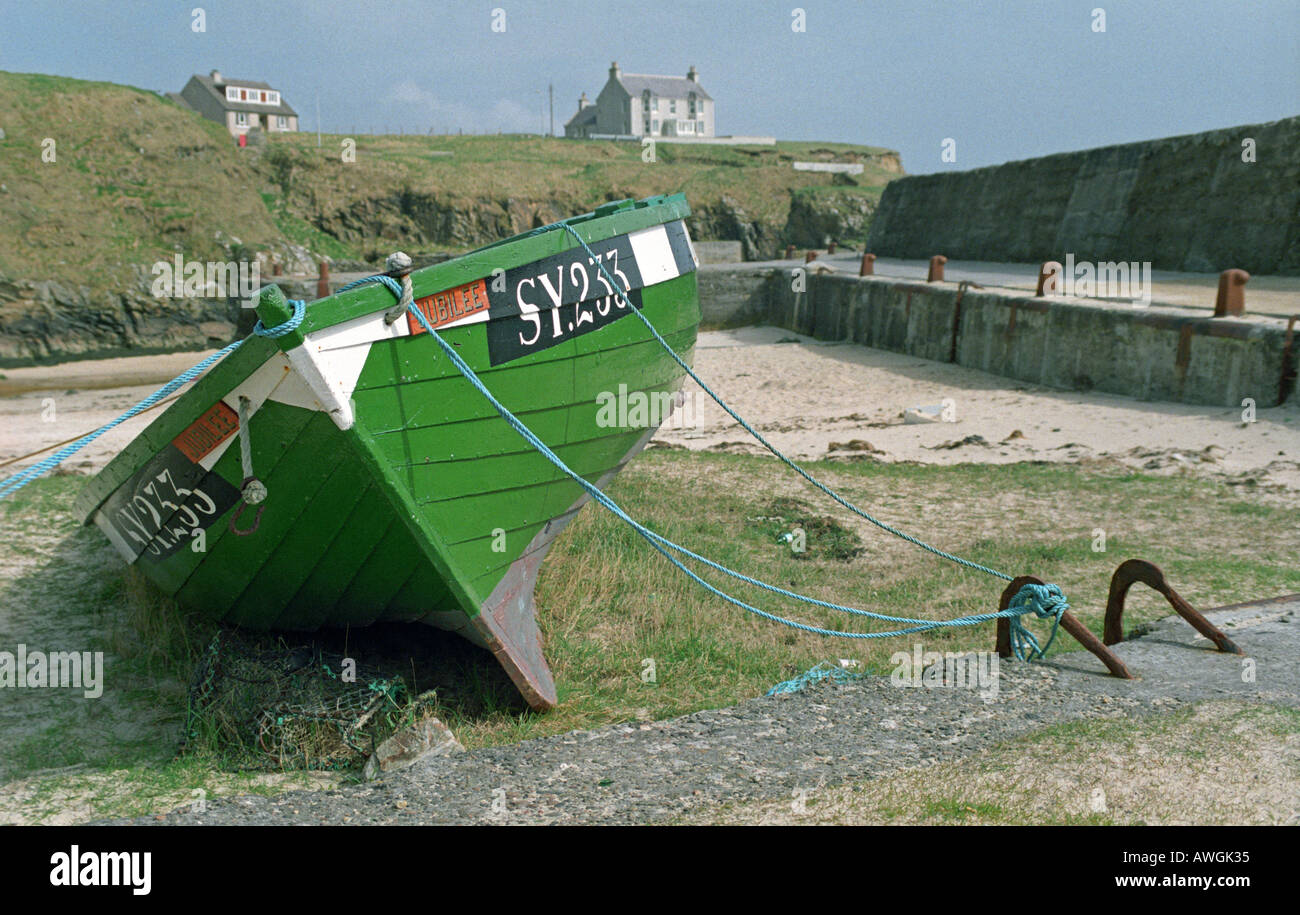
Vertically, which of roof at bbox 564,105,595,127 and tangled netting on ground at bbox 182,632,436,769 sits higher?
roof at bbox 564,105,595,127

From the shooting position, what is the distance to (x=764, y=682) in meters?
5.27

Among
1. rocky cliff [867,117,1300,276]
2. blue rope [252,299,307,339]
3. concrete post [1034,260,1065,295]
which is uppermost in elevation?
rocky cliff [867,117,1300,276]

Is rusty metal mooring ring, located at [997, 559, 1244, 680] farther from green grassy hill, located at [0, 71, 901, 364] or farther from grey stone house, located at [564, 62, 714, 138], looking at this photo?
grey stone house, located at [564, 62, 714, 138]

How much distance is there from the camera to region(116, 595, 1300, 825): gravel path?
12.0ft

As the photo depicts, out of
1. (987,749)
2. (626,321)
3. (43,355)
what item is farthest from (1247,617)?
(43,355)

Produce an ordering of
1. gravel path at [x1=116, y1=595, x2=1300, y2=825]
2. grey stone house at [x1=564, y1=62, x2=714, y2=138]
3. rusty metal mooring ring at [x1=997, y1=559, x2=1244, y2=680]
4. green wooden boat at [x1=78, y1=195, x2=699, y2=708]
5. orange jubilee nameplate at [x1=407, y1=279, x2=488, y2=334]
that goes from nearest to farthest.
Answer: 1. gravel path at [x1=116, y1=595, x2=1300, y2=825]
2. green wooden boat at [x1=78, y1=195, x2=699, y2=708]
3. orange jubilee nameplate at [x1=407, y1=279, x2=488, y2=334]
4. rusty metal mooring ring at [x1=997, y1=559, x2=1244, y2=680]
5. grey stone house at [x1=564, y1=62, x2=714, y2=138]

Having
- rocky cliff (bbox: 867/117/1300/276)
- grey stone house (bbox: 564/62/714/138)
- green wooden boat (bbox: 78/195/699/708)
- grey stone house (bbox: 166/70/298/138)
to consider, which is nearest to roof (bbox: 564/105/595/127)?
grey stone house (bbox: 564/62/714/138)

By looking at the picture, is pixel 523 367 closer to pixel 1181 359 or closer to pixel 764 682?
pixel 764 682

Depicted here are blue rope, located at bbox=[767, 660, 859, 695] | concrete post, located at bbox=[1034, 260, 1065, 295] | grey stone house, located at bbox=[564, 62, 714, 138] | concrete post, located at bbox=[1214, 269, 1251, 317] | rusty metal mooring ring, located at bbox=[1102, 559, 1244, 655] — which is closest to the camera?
rusty metal mooring ring, located at bbox=[1102, 559, 1244, 655]

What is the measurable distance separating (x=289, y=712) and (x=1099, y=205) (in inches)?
712

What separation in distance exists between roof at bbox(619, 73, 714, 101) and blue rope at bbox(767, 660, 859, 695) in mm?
71871

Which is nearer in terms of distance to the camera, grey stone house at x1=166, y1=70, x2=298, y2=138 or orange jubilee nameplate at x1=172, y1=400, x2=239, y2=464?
orange jubilee nameplate at x1=172, y1=400, x2=239, y2=464

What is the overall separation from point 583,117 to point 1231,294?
2859 inches

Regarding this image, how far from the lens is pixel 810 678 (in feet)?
16.2
